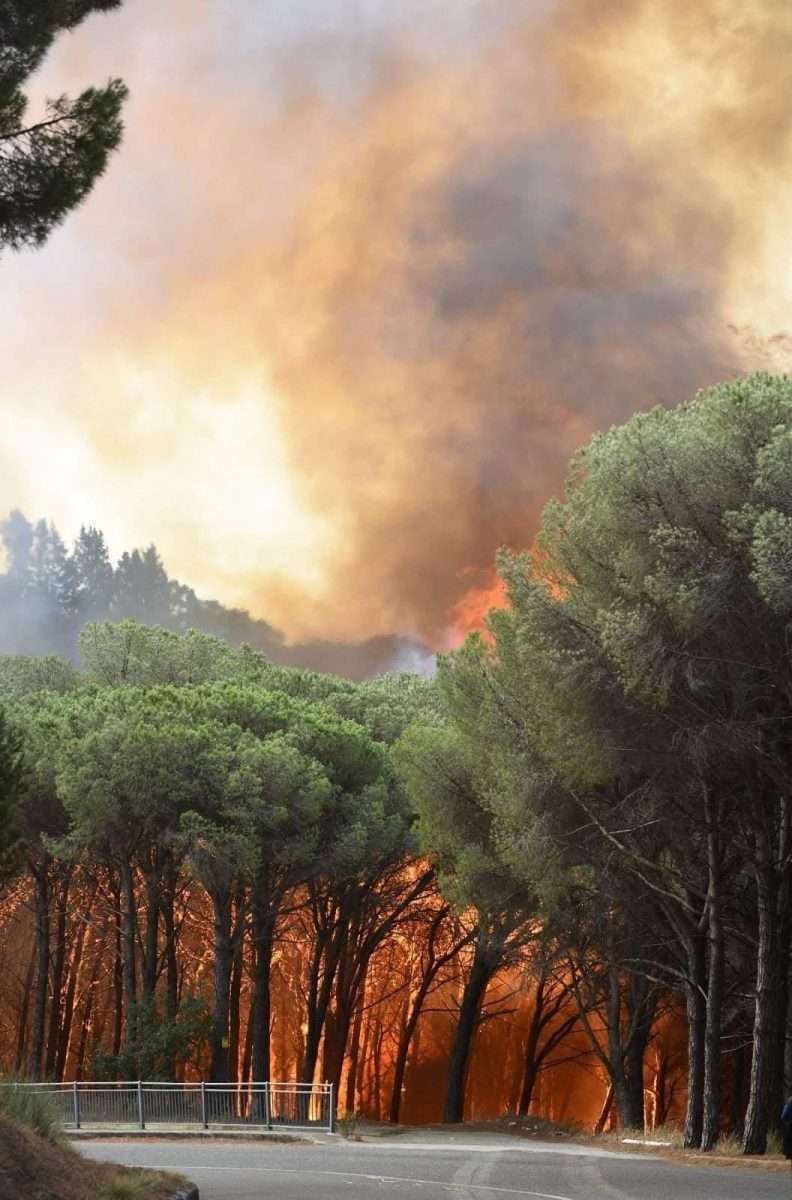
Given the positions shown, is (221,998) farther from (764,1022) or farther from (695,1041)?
(764,1022)

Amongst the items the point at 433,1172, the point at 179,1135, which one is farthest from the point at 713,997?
the point at 179,1135

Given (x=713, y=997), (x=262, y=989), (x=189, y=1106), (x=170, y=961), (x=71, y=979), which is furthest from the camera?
(x=71, y=979)

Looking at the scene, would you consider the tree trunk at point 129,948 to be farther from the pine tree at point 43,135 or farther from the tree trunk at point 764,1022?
the pine tree at point 43,135

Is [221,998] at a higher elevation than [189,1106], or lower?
higher

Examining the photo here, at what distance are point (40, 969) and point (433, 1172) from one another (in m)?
20.6

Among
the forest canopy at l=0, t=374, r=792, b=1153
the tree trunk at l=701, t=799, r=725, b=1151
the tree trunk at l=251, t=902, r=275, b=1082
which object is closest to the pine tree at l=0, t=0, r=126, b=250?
the forest canopy at l=0, t=374, r=792, b=1153

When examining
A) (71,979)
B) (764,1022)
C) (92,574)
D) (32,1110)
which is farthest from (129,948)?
(92,574)

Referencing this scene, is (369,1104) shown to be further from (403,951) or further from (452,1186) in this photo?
(452,1186)

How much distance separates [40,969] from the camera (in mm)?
36781

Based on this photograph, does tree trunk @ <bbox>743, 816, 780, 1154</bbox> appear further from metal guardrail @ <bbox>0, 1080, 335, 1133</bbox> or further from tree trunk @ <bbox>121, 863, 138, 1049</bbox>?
tree trunk @ <bbox>121, 863, 138, 1049</bbox>

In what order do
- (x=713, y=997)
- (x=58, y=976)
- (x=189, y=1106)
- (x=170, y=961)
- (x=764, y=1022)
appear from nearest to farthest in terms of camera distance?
(x=764, y=1022) < (x=713, y=997) < (x=189, y=1106) < (x=170, y=961) < (x=58, y=976)

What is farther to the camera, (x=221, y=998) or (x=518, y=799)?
(x=221, y=998)

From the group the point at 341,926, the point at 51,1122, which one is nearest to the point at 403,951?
the point at 341,926

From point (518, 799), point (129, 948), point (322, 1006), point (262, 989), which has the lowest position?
point (322, 1006)
